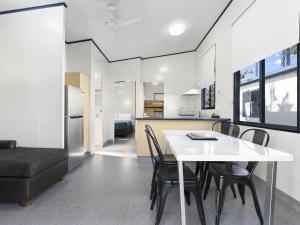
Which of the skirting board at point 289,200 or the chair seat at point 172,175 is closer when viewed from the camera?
the chair seat at point 172,175

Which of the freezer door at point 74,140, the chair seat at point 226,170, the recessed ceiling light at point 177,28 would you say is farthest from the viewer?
the recessed ceiling light at point 177,28

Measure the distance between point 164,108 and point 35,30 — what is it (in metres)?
4.56

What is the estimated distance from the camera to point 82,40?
4855mm

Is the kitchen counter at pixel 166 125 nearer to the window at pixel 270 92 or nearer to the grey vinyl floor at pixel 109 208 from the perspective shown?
the window at pixel 270 92

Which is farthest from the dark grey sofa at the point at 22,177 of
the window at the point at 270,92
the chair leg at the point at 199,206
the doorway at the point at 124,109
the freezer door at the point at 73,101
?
the doorway at the point at 124,109

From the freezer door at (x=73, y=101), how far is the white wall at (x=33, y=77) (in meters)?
0.10

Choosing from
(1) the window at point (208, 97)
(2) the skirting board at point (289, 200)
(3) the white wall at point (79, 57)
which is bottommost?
(2) the skirting board at point (289, 200)

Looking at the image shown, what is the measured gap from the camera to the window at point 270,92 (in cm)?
236

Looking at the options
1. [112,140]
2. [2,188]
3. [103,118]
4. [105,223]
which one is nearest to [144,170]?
[105,223]

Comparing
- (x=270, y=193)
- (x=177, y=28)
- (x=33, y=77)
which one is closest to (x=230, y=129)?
(x=270, y=193)

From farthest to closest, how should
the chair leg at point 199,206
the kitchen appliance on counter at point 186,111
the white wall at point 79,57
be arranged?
1. the kitchen appliance on counter at point 186,111
2. the white wall at point 79,57
3. the chair leg at point 199,206

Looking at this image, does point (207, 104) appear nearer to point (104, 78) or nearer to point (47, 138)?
point (104, 78)

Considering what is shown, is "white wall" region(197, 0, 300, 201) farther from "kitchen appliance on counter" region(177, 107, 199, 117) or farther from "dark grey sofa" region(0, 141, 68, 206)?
"dark grey sofa" region(0, 141, 68, 206)

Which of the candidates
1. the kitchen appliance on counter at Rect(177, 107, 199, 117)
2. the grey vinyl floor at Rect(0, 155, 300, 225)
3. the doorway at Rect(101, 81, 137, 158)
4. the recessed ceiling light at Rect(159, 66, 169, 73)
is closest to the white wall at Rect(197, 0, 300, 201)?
the grey vinyl floor at Rect(0, 155, 300, 225)
